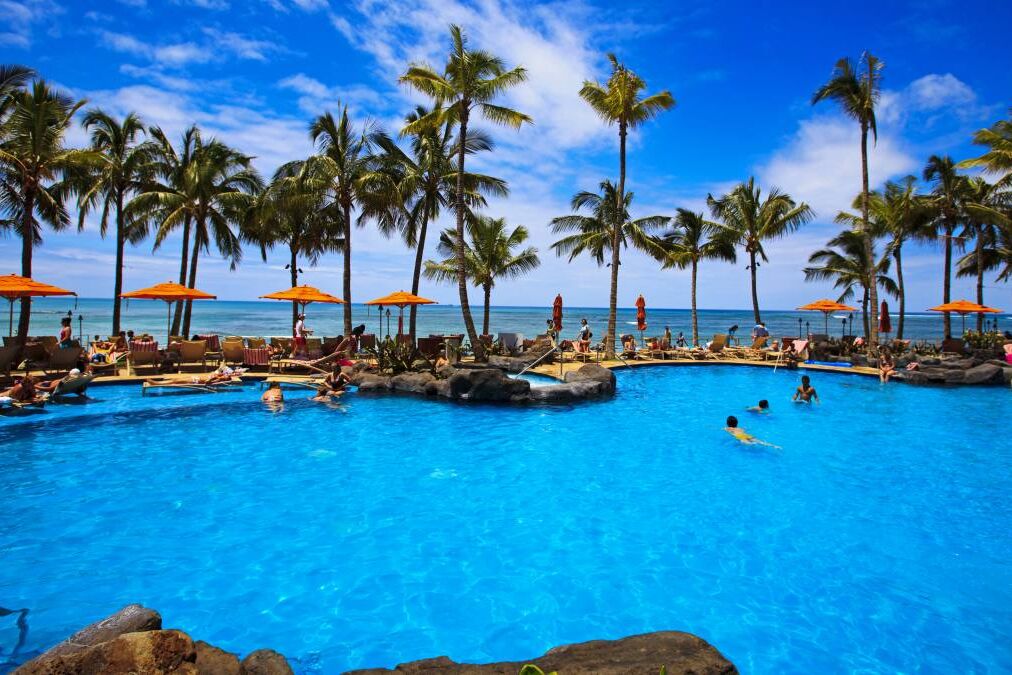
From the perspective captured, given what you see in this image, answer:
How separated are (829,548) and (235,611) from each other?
267 inches

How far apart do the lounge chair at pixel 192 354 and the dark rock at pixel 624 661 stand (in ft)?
52.1

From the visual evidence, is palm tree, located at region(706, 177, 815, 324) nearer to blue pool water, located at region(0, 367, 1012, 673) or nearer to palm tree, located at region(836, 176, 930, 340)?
palm tree, located at region(836, 176, 930, 340)

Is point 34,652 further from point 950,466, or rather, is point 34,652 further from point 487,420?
point 950,466

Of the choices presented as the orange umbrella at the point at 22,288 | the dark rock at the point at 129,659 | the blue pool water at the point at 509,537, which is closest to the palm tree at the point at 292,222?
the orange umbrella at the point at 22,288

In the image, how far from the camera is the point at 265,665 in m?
3.28

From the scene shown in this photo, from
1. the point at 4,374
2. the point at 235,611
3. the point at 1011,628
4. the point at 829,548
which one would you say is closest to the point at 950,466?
the point at 829,548

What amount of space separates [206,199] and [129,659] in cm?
2377

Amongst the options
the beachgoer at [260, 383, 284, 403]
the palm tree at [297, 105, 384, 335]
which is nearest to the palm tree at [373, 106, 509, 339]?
the palm tree at [297, 105, 384, 335]

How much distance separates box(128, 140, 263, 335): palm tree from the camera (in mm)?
21453

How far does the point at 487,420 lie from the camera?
1288 cm

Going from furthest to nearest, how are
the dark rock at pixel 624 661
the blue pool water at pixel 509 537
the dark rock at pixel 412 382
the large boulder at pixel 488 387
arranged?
the dark rock at pixel 412 382 < the large boulder at pixel 488 387 < the blue pool water at pixel 509 537 < the dark rock at pixel 624 661

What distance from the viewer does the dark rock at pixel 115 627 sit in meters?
3.28

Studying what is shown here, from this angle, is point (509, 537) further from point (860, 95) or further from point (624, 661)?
point (860, 95)

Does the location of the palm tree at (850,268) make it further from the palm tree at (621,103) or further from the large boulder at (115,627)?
the large boulder at (115,627)
